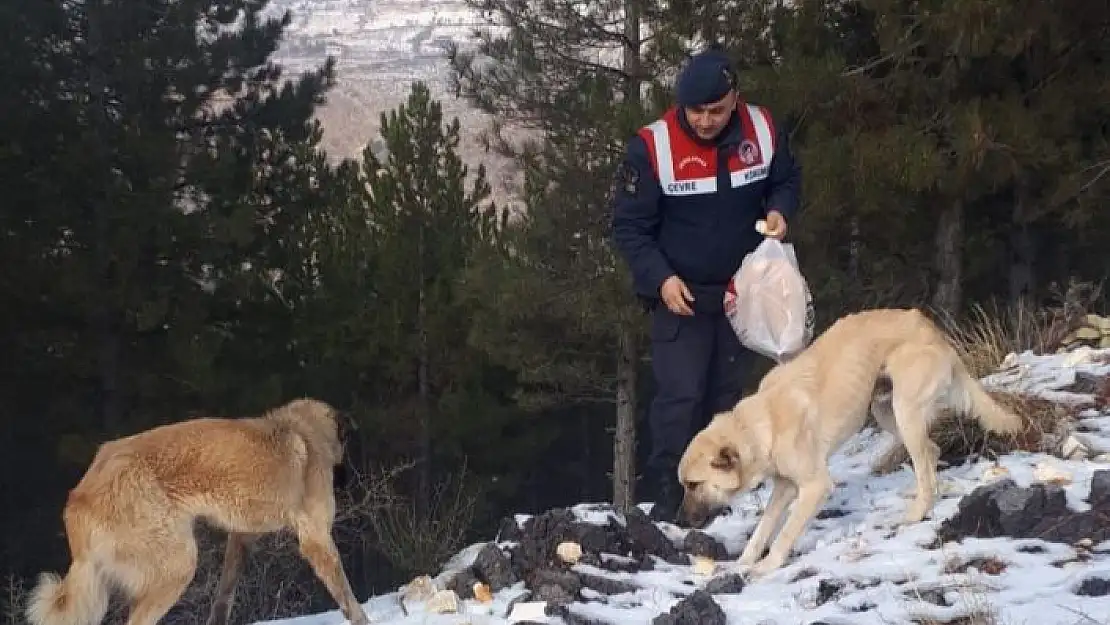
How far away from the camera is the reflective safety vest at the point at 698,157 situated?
4.52 meters

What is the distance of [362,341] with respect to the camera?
18.1 m

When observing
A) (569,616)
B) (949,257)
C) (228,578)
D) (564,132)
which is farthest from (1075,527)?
(564,132)

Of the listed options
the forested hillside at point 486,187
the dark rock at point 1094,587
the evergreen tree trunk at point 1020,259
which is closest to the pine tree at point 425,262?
the forested hillside at point 486,187

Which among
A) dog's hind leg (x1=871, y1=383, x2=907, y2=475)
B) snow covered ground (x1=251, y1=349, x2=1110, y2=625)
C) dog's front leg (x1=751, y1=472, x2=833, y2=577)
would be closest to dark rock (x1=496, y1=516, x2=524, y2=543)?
snow covered ground (x1=251, y1=349, x2=1110, y2=625)

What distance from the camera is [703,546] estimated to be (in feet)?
14.5

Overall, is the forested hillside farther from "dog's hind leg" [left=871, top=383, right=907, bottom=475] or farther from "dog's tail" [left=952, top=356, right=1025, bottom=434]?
"dog's tail" [left=952, top=356, right=1025, bottom=434]

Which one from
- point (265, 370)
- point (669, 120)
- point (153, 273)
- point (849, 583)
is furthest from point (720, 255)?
point (265, 370)

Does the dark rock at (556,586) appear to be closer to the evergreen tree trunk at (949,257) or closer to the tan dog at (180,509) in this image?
the tan dog at (180,509)

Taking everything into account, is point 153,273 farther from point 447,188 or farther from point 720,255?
point 720,255

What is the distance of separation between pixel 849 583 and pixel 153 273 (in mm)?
12258

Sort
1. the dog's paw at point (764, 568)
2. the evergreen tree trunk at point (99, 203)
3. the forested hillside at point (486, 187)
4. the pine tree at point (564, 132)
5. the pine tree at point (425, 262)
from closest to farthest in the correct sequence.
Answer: the dog's paw at point (764, 568) < the forested hillside at point (486, 187) < the pine tree at point (564, 132) < the evergreen tree trunk at point (99, 203) < the pine tree at point (425, 262)

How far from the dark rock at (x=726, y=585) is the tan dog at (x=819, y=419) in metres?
0.21

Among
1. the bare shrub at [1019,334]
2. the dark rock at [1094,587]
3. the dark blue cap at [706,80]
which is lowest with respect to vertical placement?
the dark rock at [1094,587]

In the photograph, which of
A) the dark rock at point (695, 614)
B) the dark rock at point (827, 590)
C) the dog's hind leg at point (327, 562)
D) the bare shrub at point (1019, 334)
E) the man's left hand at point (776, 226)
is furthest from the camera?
the bare shrub at point (1019, 334)
